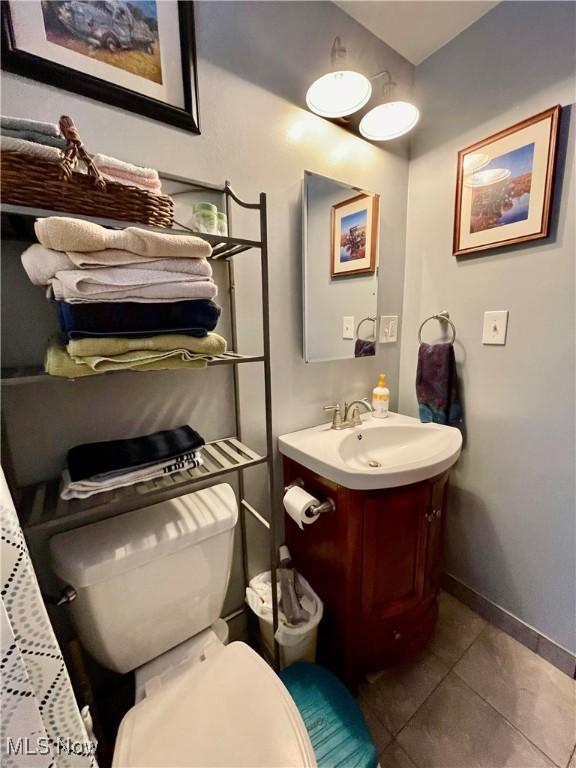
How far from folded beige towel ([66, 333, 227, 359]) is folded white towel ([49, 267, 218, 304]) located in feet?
0.26

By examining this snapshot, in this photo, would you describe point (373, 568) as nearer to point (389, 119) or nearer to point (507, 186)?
point (507, 186)

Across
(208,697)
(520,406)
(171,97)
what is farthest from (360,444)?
(171,97)

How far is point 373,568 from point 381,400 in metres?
0.69

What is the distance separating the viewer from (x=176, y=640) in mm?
909

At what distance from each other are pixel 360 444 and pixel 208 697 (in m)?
0.87

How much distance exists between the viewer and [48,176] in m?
0.58

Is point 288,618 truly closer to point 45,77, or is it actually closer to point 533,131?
point 45,77

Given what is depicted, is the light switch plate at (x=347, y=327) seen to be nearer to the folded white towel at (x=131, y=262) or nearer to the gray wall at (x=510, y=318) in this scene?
the gray wall at (x=510, y=318)

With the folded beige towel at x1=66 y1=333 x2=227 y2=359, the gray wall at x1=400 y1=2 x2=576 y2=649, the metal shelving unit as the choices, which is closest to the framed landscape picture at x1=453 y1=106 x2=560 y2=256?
the gray wall at x1=400 y1=2 x2=576 y2=649

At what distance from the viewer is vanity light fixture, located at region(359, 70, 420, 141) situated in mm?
1205

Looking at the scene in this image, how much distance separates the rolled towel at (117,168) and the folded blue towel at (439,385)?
1199mm

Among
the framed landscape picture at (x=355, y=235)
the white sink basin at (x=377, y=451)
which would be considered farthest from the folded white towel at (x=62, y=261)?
the framed landscape picture at (x=355, y=235)

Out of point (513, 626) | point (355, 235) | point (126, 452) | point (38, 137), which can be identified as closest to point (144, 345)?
point (126, 452)

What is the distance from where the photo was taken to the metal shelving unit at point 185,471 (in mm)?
657
